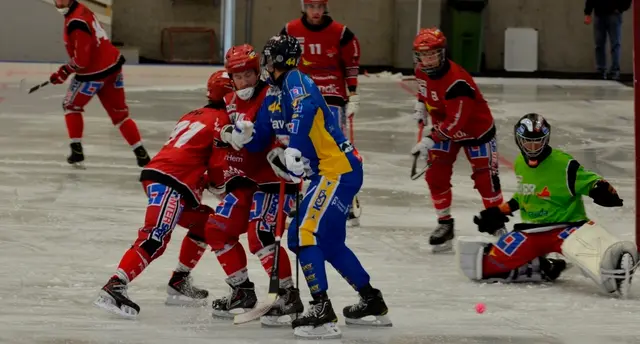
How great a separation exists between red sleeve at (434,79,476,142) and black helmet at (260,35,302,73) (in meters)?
2.05

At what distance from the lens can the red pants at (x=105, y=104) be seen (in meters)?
10.4

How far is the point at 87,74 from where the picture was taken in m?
10.3

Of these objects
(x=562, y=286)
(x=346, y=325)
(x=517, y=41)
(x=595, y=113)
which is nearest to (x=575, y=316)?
(x=562, y=286)

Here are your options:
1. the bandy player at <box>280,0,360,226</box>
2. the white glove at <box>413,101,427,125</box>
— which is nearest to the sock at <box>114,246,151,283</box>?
the white glove at <box>413,101,427,125</box>

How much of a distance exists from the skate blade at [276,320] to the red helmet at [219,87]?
1079 mm

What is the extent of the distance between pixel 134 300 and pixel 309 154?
1307mm

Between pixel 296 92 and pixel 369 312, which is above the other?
pixel 296 92

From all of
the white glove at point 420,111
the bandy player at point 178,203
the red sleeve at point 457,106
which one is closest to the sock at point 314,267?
the bandy player at point 178,203

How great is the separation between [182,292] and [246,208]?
0.60 meters

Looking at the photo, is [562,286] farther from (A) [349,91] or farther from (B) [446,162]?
(A) [349,91]

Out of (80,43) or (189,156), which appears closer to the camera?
(189,156)

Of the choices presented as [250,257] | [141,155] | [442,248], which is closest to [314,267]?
[250,257]

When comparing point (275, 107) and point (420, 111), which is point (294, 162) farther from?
point (420, 111)

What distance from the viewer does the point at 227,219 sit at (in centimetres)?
566
